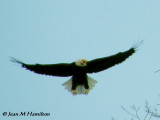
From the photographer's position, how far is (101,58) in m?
7.91

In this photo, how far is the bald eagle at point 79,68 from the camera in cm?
771

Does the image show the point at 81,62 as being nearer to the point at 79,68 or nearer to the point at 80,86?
the point at 79,68

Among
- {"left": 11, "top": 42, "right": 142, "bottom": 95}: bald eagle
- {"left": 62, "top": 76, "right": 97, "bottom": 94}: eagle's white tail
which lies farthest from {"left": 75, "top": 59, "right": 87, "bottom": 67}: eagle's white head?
{"left": 62, "top": 76, "right": 97, "bottom": 94}: eagle's white tail

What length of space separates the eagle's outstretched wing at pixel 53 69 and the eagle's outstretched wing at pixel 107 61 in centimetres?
51

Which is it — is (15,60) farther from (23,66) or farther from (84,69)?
(84,69)

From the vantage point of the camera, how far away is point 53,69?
7.91 m

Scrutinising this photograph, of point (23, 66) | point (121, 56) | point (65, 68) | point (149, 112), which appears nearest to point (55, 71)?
point (65, 68)

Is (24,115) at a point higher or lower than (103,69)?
lower

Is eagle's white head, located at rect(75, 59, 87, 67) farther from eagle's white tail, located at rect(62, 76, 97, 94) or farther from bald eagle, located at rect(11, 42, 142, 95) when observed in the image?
eagle's white tail, located at rect(62, 76, 97, 94)

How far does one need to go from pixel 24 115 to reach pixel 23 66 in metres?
1.13

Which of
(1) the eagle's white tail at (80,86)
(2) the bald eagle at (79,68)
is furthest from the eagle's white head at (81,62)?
(1) the eagle's white tail at (80,86)

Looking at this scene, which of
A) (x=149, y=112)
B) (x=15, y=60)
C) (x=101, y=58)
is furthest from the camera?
(x=101, y=58)

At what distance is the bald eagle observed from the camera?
7715 mm

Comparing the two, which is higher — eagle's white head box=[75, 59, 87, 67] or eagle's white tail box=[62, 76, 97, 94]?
eagle's white head box=[75, 59, 87, 67]
